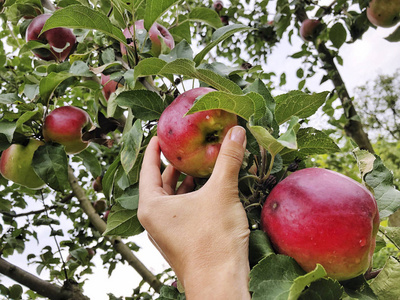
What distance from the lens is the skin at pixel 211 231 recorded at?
0.51 meters

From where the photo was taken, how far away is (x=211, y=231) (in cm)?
54

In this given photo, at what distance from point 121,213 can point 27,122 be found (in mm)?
461

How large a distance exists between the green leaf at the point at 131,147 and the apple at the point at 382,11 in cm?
159

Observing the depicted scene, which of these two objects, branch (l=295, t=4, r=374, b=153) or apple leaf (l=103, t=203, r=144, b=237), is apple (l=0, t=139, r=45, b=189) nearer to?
apple leaf (l=103, t=203, r=144, b=237)

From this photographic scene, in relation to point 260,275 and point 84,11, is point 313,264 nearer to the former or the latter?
point 260,275

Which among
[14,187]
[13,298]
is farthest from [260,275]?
[14,187]

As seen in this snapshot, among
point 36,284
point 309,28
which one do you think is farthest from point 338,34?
point 36,284

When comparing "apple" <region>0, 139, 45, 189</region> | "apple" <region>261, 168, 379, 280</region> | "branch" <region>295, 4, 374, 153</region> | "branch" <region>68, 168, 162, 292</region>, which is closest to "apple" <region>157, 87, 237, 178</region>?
"apple" <region>261, 168, 379, 280</region>

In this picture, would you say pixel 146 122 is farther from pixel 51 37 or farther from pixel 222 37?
pixel 51 37

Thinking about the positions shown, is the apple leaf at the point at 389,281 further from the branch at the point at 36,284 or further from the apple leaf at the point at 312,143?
the branch at the point at 36,284

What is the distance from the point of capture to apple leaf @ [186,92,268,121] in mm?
467

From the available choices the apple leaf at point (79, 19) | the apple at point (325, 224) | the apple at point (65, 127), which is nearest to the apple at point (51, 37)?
the apple at point (65, 127)

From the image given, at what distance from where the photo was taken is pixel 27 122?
0.98m

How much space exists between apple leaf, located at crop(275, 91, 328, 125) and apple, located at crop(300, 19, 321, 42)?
158 centimetres
